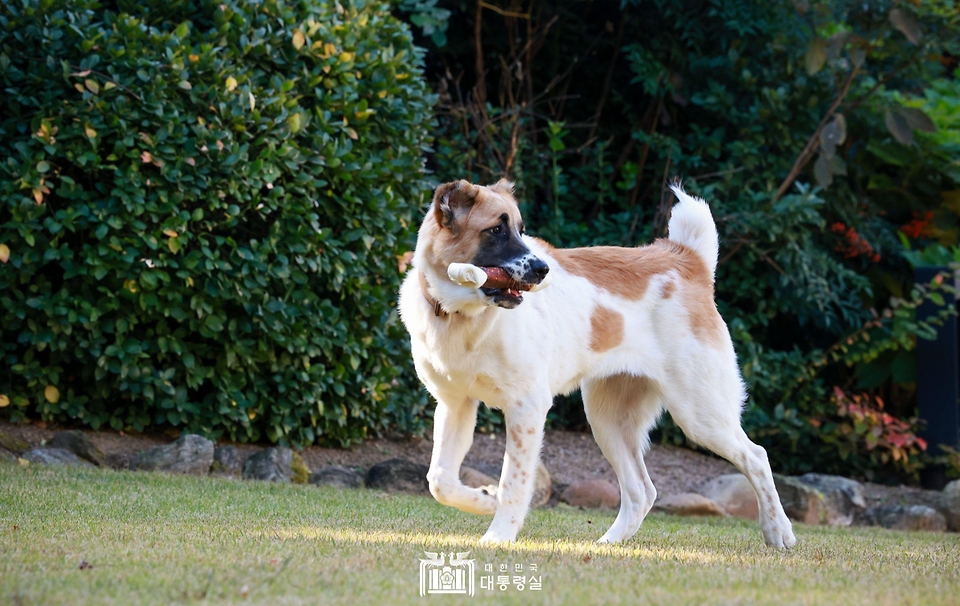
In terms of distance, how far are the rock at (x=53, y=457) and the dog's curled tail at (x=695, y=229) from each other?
3.87 metres

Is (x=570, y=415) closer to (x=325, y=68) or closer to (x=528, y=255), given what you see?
(x=325, y=68)

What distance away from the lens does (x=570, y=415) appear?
9523mm

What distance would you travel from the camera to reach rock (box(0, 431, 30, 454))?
6266 mm

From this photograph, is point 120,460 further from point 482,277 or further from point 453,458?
point 482,277

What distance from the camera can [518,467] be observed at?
4.38 meters

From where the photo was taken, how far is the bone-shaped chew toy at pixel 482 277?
4.16 meters

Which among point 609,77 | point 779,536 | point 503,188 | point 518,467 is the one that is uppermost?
point 503,188

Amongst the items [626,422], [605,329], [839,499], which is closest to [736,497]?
[839,499]

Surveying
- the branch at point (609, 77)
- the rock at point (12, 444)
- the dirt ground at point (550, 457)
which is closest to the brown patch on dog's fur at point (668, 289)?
the dirt ground at point (550, 457)

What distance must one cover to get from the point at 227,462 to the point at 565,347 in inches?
116

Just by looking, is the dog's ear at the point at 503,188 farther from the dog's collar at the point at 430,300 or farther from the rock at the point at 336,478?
the rock at the point at 336,478

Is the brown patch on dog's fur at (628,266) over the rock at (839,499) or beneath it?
over

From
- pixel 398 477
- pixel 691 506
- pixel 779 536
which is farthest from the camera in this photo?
pixel 691 506

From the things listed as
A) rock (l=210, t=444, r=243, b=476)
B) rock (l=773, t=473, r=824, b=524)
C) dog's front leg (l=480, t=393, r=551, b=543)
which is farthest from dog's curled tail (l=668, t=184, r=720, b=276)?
rock (l=210, t=444, r=243, b=476)
